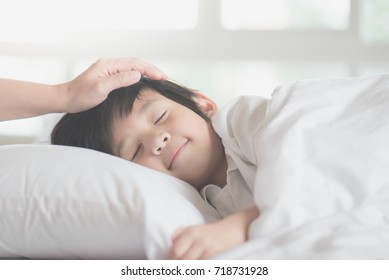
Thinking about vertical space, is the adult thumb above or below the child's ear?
above

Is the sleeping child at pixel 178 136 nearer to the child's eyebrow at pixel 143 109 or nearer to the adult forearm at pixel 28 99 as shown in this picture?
the child's eyebrow at pixel 143 109

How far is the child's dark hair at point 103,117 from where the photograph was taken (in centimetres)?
144

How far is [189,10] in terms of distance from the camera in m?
3.10

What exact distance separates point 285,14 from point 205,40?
1.33 ft

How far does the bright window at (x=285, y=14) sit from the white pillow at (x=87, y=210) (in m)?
2.02

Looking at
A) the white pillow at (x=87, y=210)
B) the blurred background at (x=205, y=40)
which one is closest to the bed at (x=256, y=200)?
the white pillow at (x=87, y=210)

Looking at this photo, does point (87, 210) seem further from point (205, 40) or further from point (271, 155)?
point (205, 40)

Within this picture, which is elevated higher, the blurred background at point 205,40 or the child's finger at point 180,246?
the child's finger at point 180,246

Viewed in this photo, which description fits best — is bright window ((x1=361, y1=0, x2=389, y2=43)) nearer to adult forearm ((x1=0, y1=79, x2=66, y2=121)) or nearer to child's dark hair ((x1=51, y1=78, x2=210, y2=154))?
child's dark hair ((x1=51, y1=78, x2=210, y2=154))

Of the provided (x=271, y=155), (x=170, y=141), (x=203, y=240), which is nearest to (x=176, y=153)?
(x=170, y=141)

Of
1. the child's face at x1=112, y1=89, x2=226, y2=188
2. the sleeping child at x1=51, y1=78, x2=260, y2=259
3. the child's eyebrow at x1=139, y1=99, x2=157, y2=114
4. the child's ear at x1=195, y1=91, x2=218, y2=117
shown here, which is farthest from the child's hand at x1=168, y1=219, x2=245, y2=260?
the child's ear at x1=195, y1=91, x2=218, y2=117

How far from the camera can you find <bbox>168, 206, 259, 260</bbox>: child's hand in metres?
0.93

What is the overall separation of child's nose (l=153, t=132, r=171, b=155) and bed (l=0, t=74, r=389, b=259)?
0.58 ft
